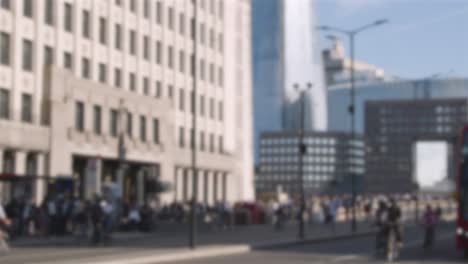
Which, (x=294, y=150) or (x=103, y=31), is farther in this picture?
(x=294, y=150)

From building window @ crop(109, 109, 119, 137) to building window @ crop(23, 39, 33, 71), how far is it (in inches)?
356

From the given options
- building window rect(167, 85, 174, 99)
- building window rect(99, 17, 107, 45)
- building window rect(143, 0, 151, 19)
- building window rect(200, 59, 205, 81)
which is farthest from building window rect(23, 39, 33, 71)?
building window rect(200, 59, 205, 81)

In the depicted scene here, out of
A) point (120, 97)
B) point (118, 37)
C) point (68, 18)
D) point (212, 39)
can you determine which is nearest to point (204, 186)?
point (212, 39)

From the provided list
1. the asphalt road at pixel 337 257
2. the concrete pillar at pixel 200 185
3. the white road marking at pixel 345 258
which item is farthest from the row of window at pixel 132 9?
the white road marking at pixel 345 258

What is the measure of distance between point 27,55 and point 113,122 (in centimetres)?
1001

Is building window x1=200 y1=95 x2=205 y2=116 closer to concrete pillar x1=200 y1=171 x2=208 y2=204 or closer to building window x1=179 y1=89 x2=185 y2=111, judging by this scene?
building window x1=179 y1=89 x2=185 y2=111

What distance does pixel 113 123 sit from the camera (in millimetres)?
60594

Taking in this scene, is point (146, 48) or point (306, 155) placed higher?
point (146, 48)

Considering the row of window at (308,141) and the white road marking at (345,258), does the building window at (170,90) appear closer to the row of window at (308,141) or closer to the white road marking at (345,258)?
the white road marking at (345,258)

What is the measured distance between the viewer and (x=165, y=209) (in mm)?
57031

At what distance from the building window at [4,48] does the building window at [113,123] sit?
36.8ft

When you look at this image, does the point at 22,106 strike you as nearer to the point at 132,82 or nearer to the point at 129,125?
the point at 129,125

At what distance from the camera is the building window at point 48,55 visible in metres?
54.1

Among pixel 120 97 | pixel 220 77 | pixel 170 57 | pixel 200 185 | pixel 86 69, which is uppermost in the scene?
pixel 170 57
